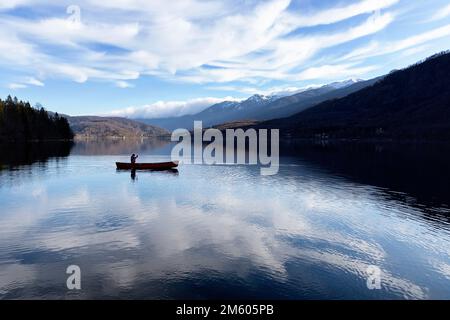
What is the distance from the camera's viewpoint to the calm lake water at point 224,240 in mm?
27281

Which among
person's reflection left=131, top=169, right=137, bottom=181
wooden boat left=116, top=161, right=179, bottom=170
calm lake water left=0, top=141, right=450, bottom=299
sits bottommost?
calm lake water left=0, top=141, right=450, bottom=299

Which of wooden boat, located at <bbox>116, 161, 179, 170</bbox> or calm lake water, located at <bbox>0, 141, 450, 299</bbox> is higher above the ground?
wooden boat, located at <bbox>116, 161, 179, 170</bbox>

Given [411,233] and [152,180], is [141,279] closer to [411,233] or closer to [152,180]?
[411,233]

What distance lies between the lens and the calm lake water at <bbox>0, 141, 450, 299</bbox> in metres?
27.3

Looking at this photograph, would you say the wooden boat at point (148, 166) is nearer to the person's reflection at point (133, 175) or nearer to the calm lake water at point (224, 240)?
the person's reflection at point (133, 175)

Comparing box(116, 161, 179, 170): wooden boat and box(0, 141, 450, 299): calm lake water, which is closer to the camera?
box(0, 141, 450, 299): calm lake water

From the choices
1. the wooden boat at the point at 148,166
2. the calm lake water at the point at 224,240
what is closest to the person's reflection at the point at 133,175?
the wooden boat at the point at 148,166

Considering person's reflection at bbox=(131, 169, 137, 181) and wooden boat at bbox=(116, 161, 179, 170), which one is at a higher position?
wooden boat at bbox=(116, 161, 179, 170)

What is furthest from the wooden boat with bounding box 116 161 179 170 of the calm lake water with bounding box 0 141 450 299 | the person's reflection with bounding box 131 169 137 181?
the calm lake water with bounding box 0 141 450 299

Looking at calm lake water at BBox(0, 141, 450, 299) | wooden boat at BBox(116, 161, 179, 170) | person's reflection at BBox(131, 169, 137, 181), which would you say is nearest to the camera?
calm lake water at BBox(0, 141, 450, 299)

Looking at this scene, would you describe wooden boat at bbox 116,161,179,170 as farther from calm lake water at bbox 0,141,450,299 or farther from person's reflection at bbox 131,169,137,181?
calm lake water at bbox 0,141,450,299

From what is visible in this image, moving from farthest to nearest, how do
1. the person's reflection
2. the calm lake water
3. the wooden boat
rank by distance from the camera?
the wooden boat
the person's reflection
the calm lake water
